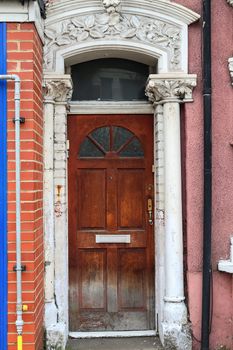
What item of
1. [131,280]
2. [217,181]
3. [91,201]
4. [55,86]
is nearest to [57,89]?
[55,86]

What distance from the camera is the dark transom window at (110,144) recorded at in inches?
209

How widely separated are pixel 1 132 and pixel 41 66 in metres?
0.96

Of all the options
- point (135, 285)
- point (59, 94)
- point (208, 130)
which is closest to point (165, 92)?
point (208, 130)

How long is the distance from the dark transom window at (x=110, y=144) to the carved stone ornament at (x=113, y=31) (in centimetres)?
87

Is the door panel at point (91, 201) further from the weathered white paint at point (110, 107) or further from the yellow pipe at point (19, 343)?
the yellow pipe at point (19, 343)

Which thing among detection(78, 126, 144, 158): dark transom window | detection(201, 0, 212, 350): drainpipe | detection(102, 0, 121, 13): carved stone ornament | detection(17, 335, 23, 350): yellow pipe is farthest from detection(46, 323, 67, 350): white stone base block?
detection(102, 0, 121, 13): carved stone ornament

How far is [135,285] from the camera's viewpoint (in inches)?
208

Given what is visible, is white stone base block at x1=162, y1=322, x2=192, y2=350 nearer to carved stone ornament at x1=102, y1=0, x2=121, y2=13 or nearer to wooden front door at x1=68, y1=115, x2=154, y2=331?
wooden front door at x1=68, y1=115, x2=154, y2=331

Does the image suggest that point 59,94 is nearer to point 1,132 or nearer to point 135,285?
point 1,132

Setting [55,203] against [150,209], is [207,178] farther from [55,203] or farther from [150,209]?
[55,203]

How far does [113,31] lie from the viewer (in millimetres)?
4891

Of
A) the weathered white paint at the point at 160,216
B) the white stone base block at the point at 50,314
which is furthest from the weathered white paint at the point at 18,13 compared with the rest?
the white stone base block at the point at 50,314

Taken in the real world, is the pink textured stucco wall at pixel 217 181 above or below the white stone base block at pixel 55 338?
above

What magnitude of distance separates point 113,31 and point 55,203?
5.89ft
